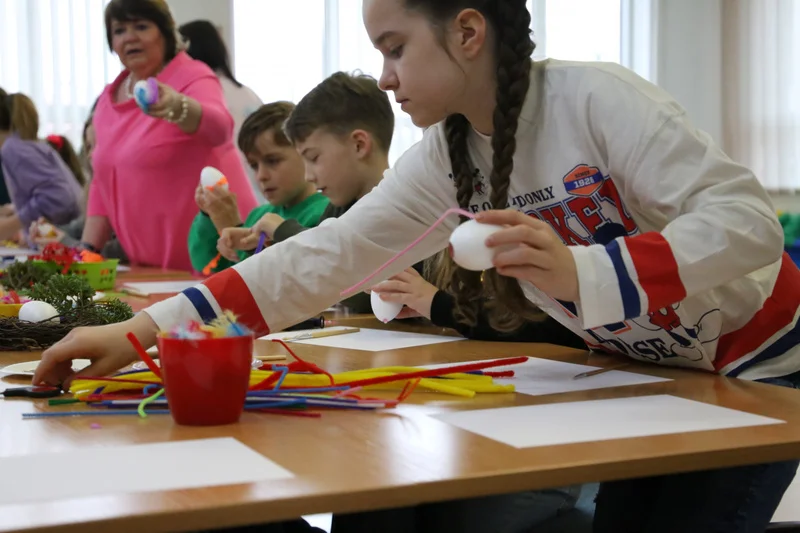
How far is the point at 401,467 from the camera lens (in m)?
0.70

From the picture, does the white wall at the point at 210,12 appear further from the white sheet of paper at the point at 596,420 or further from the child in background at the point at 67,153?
the white sheet of paper at the point at 596,420

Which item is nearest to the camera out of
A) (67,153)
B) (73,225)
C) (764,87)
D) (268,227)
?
(268,227)

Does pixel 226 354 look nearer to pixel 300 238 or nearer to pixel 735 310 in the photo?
pixel 300 238

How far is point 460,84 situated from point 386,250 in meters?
0.28

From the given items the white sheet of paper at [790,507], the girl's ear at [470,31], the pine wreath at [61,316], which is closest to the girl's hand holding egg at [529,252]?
the girl's ear at [470,31]

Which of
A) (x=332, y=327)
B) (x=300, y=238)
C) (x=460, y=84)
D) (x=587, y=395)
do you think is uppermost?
(x=460, y=84)

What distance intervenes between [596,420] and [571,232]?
14.6 inches

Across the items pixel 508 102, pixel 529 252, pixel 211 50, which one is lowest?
pixel 529 252

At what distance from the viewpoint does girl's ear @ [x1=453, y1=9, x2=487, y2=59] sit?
3.78ft

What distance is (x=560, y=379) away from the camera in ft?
3.61

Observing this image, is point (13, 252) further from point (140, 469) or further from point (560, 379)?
point (140, 469)

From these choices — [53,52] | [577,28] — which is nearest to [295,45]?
[53,52]

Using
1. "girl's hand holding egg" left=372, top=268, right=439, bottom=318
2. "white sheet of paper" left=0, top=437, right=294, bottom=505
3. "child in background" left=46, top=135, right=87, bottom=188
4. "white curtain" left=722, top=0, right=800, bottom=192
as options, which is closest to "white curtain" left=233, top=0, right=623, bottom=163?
"child in background" left=46, top=135, right=87, bottom=188

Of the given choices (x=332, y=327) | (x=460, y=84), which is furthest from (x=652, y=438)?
(x=332, y=327)
